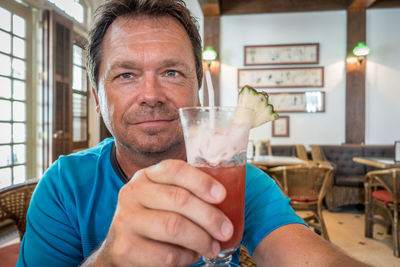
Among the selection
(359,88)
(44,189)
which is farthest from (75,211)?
(359,88)

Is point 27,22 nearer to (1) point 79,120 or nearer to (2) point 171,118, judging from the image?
(1) point 79,120

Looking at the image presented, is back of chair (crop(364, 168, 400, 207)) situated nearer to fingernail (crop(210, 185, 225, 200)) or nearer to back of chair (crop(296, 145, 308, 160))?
back of chair (crop(296, 145, 308, 160))

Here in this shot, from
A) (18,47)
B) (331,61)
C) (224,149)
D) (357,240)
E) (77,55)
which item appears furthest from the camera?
(331,61)

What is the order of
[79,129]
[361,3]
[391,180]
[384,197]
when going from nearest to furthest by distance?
[391,180], [384,197], [79,129], [361,3]

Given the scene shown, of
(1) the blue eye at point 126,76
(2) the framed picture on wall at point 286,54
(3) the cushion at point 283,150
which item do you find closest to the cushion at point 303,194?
(3) the cushion at point 283,150

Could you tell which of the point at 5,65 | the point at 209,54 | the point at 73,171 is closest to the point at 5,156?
the point at 5,65

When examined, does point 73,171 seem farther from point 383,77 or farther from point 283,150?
point 383,77

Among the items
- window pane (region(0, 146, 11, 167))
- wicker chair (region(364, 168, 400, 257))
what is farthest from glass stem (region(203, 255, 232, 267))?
window pane (region(0, 146, 11, 167))
